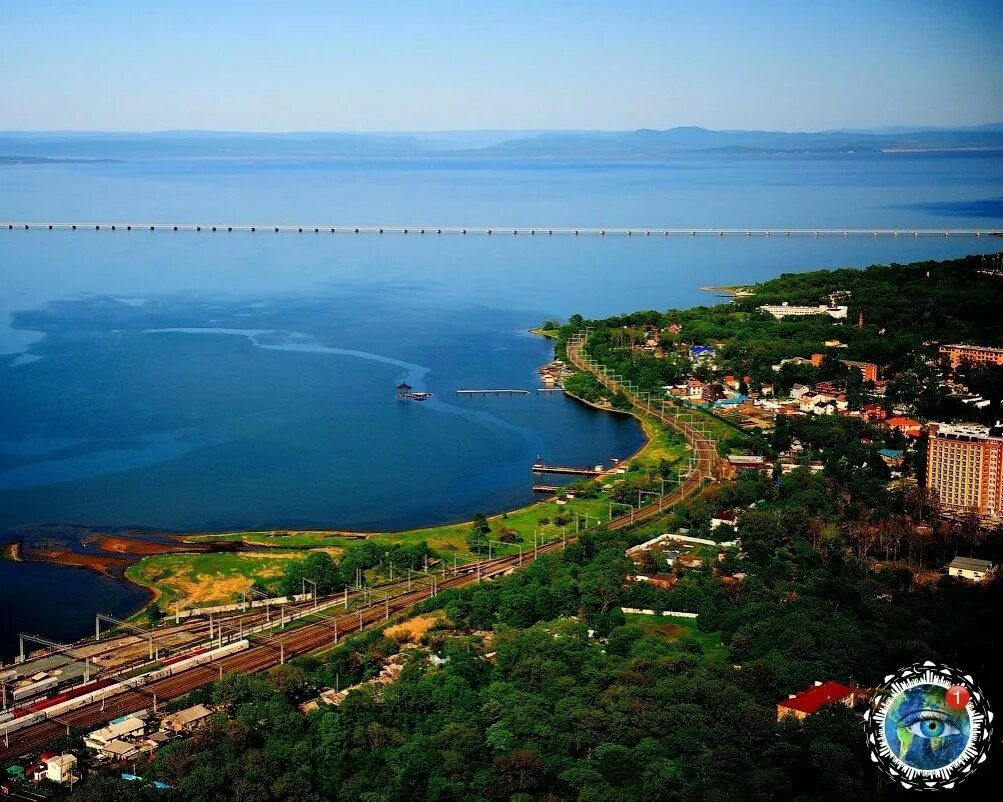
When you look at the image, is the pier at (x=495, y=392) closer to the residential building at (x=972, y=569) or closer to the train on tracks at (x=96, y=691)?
the residential building at (x=972, y=569)

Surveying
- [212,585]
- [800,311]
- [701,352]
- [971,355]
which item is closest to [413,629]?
[212,585]

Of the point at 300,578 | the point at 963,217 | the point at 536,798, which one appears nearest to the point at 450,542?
the point at 300,578

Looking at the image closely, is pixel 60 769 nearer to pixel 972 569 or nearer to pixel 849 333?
pixel 972 569

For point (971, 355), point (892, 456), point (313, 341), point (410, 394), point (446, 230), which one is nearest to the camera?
point (892, 456)

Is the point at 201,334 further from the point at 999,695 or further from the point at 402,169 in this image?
the point at 402,169

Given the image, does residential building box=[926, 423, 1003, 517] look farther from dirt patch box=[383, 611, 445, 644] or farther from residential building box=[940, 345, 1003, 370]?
dirt patch box=[383, 611, 445, 644]

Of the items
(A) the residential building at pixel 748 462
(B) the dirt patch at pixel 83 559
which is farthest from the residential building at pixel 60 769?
(A) the residential building at pixel 748 462
